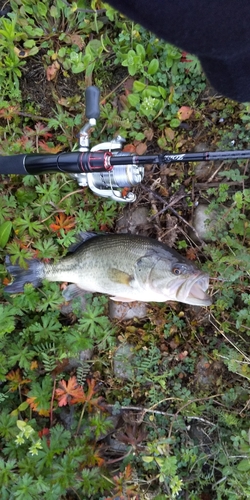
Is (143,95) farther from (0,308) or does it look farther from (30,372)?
(30,372)

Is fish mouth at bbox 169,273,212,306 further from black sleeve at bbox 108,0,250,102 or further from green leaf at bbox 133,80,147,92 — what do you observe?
green leaf at bbox 133,80,147,92

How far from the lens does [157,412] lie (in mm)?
3848

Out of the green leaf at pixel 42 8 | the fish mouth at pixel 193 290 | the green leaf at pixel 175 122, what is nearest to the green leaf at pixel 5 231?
the fish mouth at pixel 193 290

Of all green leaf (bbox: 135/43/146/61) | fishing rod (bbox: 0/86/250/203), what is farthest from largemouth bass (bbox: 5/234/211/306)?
green leaf (bbox: 135/43/146/61)

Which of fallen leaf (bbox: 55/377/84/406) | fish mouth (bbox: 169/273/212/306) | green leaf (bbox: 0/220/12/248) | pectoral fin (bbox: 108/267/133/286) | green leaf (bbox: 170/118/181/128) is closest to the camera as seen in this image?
fish mouth (bbox: 169/273/212/306)

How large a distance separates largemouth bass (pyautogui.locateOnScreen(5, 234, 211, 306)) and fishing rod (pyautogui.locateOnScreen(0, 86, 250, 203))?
0.45m

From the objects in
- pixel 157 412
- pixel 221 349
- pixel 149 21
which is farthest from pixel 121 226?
pixel 149 21

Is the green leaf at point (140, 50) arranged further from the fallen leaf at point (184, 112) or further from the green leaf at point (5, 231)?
the green leaf at point (5, 231)

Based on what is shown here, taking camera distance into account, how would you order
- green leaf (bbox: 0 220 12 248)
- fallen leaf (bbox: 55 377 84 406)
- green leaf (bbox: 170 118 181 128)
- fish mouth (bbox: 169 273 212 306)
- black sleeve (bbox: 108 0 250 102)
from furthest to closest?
green leaf (bbox: 170 118 181 128)
green leaf (bbox: 0 220 12 248)
fallen leaf (bbox: 55 377 84 406)
fish mouth (bbox: 169 273 212 306)
black sleeve (bbox: 108 0 250 102)

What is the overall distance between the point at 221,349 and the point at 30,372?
1.81m

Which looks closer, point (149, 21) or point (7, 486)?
point (149, 21)

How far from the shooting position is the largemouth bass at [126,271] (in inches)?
126

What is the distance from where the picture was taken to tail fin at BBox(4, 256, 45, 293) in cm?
371

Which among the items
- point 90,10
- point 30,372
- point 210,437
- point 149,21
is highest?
point 90,10
